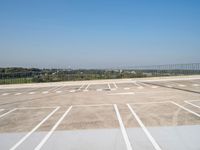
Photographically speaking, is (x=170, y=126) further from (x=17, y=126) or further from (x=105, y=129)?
(x=17, y=126)

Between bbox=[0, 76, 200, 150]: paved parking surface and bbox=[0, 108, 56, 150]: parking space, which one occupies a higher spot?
bbox=[0, 76, 200, 150]: paved parking surface

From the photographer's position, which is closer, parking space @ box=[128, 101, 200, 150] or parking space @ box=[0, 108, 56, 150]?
parking space @ box=[128, 101, 200, 150]

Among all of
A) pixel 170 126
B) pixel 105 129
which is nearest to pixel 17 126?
pixel 105 129

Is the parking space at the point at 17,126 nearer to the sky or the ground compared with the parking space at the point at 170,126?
nearer to the ground

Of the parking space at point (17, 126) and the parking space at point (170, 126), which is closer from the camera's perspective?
the parking space at point (170, 126)

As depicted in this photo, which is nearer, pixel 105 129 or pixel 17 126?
pixel 105 129

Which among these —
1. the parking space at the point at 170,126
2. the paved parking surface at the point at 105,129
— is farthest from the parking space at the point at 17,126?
the parking space at the point at 170,126

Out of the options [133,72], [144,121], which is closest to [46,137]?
[144,121]

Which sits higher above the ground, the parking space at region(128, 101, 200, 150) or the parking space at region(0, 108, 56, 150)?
the parking space at region(128, 101, 200, 150)

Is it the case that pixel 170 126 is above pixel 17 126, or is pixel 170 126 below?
above

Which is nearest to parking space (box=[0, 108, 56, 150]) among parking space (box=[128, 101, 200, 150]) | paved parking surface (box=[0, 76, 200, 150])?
paved parking surface (box=[0, 76, 200, 150])

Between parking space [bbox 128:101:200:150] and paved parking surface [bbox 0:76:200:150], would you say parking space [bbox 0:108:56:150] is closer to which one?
paved parking surface [bbox 0:76:200:150]

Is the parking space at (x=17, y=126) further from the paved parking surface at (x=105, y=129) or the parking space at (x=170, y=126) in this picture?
the parking space at (x=170, y=126)
